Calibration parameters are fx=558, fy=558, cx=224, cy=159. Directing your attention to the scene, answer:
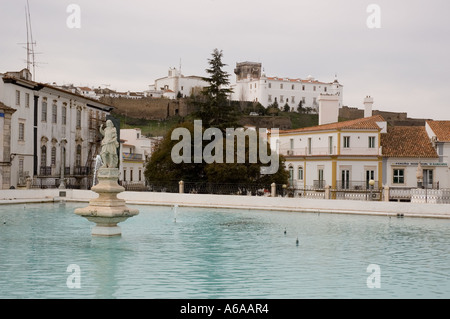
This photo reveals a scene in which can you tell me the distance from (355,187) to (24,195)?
2600 centimetres

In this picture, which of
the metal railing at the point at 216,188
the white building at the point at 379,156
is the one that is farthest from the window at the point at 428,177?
the metal railing at the point at 216,188

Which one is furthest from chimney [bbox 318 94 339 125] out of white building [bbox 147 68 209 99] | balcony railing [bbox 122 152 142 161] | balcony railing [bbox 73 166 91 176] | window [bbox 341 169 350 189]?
white building [bbox 147 68 209 99]

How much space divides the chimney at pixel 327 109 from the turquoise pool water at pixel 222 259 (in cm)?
2963

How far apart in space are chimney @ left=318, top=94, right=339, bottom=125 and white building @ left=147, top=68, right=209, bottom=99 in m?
80.5

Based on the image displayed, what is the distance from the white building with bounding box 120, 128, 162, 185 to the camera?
226 feet

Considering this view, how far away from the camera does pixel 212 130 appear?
48375 mm

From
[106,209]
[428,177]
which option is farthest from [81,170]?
[106,209]

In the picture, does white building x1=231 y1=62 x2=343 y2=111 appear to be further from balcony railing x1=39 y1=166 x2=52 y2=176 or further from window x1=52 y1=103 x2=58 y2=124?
balcony railing x1=39 y1=166 x2=52 y2=176

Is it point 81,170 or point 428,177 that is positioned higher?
point 81,170

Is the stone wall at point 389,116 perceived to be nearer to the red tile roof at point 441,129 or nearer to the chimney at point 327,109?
the chimney at point 327,109

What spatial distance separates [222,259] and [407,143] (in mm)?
35893

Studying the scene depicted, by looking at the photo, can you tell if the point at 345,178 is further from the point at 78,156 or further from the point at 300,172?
the point at 78,156

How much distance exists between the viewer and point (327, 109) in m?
56.3

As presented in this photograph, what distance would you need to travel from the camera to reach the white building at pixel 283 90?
128m
